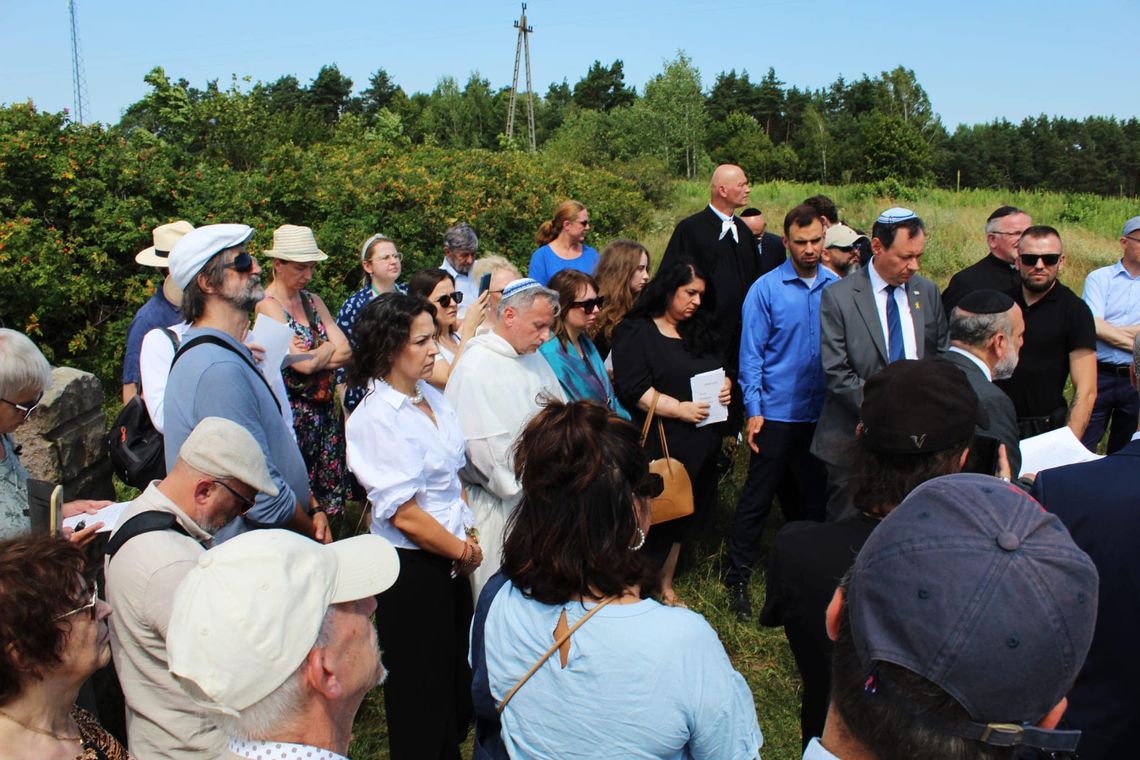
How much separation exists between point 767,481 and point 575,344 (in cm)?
145

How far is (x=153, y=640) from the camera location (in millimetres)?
2291

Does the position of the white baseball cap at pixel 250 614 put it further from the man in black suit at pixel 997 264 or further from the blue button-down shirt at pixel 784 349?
the man in black suit at pixel 997 264

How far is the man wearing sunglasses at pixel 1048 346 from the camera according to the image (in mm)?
4793

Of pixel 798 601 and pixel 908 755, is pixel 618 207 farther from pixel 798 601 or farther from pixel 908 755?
pixel 908 755

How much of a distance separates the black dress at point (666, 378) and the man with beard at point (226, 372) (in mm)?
2007

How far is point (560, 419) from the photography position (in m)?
2.13

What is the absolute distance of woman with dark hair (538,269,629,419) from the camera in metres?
4.33

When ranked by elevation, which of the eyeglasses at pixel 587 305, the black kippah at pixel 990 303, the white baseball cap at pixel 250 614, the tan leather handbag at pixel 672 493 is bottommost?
the tan leather handbag at pixel 672 493

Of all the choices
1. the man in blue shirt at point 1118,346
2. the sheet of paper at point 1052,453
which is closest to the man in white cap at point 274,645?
the sheet of paper at point 1052,453

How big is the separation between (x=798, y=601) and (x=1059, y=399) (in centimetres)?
359

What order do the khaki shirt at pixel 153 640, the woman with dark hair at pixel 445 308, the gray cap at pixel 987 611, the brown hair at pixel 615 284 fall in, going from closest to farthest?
the gray cap at pixel 987 611 < the khaki shirt at pixel 153 640 < the woman with dark hair at pixel 445 308 < the brown hair at pixel 615 284

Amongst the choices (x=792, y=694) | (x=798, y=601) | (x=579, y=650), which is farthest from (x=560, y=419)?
(x=792, y=694)

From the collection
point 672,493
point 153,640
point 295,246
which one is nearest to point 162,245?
point 295,246

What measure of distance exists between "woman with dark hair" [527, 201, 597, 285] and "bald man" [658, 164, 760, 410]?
958mm
